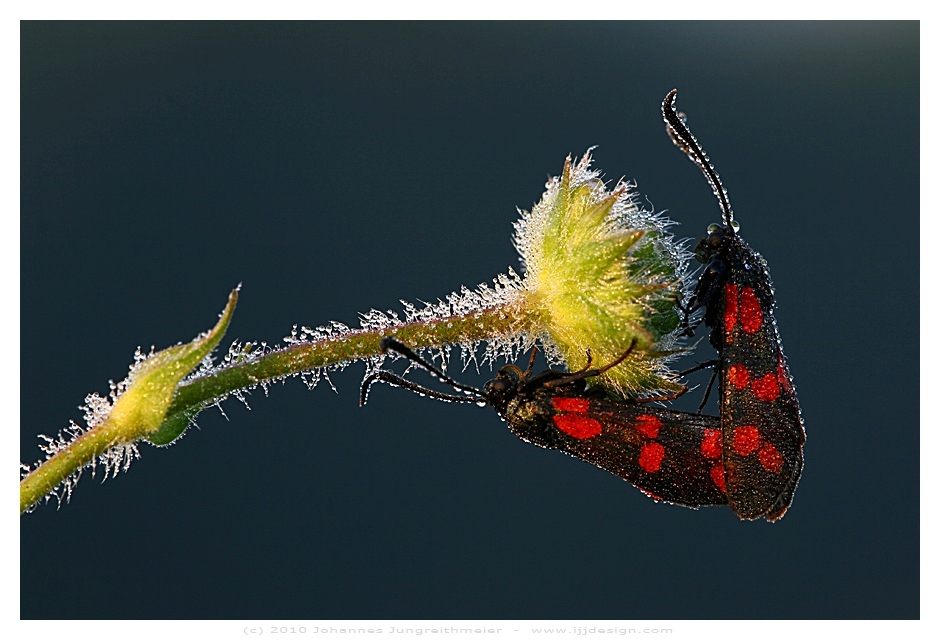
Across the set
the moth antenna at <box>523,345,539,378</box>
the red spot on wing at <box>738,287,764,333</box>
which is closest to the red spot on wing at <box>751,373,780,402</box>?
the red spot on wing at <box>738,287,764,333</box>

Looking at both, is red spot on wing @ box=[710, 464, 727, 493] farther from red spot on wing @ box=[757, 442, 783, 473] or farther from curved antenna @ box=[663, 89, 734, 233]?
curved antenna @ box=[663, 89, 734, 233]

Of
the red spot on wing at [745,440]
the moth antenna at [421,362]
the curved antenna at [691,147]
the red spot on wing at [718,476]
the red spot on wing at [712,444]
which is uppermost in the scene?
the curved antenna at [691,147]

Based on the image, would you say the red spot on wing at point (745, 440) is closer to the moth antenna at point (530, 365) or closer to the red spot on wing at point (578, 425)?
the red spot on wing at point (578, 425)

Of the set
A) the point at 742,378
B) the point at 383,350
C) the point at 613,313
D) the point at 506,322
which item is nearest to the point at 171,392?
the point at 383,350

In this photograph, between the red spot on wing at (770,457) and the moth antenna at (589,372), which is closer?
the red spot on wing at (770,457)

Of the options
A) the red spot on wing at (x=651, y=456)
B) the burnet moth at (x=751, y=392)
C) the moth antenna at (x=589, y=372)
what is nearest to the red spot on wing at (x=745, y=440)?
the burnet moth at (x=751, y=392)
